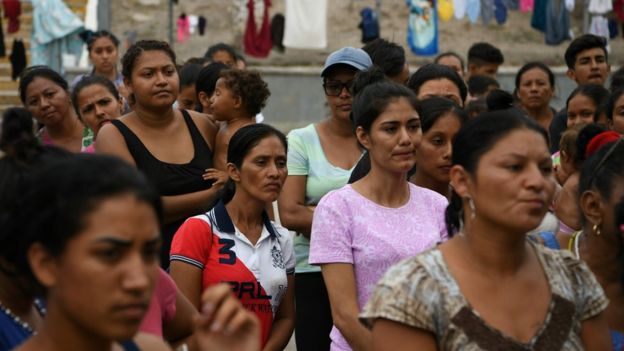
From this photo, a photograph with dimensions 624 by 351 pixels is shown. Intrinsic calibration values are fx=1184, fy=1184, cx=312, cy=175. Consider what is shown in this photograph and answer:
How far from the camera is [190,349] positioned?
3.88m

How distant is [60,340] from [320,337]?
2.97 m

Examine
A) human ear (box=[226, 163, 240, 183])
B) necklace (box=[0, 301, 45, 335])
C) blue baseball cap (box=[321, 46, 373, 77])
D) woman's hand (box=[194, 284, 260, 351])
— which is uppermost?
blue baseball cap (box=[321, 46, 373, 77])

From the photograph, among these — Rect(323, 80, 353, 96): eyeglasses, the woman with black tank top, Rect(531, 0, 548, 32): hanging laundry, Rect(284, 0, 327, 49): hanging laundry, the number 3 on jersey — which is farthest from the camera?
Rect(531, 0, 548, 32): hanging laundry

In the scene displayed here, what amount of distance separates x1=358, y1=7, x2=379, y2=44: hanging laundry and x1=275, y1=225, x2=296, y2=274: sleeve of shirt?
48.0 ft

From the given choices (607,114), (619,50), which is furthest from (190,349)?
(619,50)

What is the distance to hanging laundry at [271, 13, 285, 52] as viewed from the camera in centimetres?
1968

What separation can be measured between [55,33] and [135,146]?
1253 centimetres

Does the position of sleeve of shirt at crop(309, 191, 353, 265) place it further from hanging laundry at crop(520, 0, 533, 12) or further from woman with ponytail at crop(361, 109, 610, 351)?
hanging laundry at crop(520, 0, 533, 12)

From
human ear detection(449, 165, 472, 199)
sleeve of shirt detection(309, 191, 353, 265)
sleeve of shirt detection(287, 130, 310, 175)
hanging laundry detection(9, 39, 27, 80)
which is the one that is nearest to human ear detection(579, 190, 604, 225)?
human ear detection(449, 165, 472, 199)

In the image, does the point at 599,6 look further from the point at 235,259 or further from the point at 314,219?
the point at 314,219

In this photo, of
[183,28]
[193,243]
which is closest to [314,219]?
[193,243]

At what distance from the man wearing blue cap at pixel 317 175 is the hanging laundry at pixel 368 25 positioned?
45.0ft

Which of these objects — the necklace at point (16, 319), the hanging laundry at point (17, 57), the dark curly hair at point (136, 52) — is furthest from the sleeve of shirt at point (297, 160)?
the hanging laundry at point (17, 57)

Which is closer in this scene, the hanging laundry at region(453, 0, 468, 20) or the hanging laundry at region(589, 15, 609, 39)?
the hanging laundry at region(453, 0, 468, 20)
